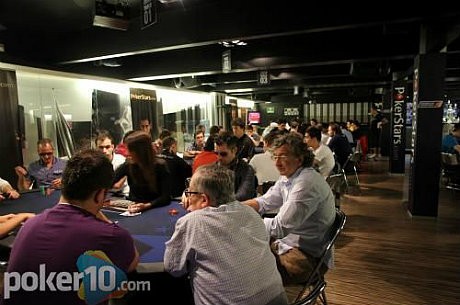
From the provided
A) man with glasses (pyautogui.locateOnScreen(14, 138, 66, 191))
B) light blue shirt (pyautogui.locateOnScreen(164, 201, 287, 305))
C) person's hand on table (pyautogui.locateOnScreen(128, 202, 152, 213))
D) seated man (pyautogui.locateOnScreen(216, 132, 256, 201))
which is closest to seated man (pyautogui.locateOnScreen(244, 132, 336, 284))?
seated man (pyautogui.locateOnScreen(216, 132, 256, 201))

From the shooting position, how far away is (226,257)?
1.24m

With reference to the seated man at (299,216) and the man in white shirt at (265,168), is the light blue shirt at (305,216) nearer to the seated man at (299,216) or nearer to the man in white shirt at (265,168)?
the seated man at (299,216)

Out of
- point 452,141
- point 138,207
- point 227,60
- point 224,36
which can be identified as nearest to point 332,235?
point 138,207

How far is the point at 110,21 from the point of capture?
359cm

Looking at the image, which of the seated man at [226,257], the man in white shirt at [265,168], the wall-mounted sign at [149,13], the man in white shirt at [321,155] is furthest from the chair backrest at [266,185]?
the seated man at [226,257]

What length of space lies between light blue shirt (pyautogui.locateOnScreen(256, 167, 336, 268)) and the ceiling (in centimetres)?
250

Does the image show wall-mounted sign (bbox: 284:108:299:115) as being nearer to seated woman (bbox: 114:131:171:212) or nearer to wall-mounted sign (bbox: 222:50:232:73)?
wall-mounted sign (bbox: 222:50:232:73)

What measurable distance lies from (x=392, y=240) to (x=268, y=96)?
1331cm

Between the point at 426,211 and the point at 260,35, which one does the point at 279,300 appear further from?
the point at 426,211

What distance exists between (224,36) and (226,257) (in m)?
3.70

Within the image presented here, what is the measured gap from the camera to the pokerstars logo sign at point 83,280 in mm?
1133

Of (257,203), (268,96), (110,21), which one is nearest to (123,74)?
(110,21)

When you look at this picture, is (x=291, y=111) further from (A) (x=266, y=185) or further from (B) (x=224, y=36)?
(A) (x=266, y=185)

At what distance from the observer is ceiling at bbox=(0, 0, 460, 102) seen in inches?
152
